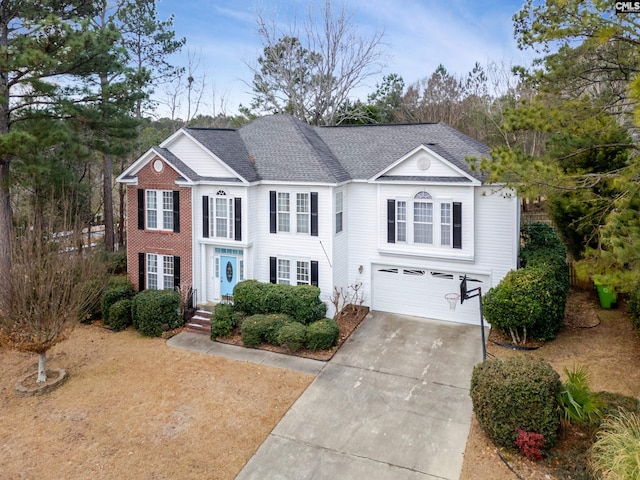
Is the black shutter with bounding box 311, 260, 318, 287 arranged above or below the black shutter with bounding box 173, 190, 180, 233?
below

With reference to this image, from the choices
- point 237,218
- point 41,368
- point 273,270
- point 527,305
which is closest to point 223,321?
point 273,270

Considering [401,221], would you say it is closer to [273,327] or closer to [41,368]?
[273,327]

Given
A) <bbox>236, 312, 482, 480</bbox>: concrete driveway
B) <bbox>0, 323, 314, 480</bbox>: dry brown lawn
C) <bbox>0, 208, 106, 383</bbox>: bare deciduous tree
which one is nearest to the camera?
<bbox>236, 312, 482, 480</bbox>: concrete driveway

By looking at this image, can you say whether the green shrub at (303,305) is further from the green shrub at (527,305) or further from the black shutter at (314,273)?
the green shrub at (527,305)

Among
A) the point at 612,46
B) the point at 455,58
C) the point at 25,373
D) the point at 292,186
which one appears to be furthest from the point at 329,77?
the point at 25,373

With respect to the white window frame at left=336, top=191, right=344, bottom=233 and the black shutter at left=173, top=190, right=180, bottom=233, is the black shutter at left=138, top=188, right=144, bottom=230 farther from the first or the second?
the white window frame at left=336, top=191, right=344, bottom=233

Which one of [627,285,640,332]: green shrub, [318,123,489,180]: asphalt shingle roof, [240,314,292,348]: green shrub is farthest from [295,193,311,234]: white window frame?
[627,285,640,332]: green shrub

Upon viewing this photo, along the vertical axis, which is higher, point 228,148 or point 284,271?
point 228,148
